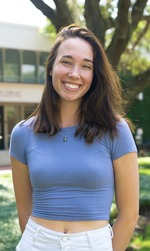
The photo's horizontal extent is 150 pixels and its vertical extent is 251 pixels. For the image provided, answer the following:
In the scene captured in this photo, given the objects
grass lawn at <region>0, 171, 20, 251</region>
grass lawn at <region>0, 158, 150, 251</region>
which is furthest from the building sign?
grass lawn at <region>0, 171, 20, 251</region>

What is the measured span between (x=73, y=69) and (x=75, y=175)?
0.56 meters

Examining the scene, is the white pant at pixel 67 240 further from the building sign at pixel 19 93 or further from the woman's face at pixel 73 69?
the building sign at pixel 19 93

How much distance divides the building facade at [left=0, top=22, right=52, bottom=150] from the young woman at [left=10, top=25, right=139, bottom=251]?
68.2ft

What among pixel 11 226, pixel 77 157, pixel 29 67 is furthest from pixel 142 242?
pixel 29 67

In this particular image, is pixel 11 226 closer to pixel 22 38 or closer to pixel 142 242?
pixel 142 242

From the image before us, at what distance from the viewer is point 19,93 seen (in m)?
23.6

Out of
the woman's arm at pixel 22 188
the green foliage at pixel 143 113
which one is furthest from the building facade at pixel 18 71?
the woman's arm at pixel 22 188

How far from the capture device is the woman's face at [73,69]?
2.28 meters

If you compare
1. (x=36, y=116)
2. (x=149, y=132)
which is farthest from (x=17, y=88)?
(x=36, y=116)

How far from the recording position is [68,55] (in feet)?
7.48

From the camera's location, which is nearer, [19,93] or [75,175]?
[75,175]

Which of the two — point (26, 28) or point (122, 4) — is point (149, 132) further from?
point (122, 4)

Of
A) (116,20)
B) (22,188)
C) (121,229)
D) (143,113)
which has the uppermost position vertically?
(116,20)

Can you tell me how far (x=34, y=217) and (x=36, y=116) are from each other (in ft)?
1.95
